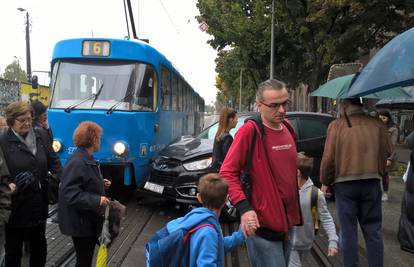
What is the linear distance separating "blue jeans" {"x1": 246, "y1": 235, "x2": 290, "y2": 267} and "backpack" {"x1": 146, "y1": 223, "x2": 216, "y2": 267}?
0.63 meters

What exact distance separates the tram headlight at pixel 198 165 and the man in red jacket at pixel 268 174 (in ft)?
12.2

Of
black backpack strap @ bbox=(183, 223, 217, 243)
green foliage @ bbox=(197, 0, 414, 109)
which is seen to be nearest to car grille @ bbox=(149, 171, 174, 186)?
black backpack strap @ bbox=(183, 223, 217, 243)

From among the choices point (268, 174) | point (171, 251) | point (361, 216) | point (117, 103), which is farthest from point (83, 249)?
point (117, 103)

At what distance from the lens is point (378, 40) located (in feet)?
57.2

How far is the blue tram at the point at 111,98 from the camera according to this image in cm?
740

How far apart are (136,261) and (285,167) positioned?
2.76m

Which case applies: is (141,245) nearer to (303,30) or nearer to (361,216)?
(361,216)

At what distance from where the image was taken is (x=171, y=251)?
8.02 feet

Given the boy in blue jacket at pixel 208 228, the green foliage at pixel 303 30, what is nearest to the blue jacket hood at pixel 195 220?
the boy in blue jacket at pixel 208 228

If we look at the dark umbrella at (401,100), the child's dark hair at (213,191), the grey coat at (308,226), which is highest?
the dark umbrella at (401,100)

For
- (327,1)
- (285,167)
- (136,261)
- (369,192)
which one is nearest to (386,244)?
(369,192)

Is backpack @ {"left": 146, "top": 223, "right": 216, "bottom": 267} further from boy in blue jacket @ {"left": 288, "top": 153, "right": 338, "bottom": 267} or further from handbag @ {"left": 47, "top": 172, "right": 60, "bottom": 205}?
handbag @ {"left": 47, "top": 172, "right": 60, "bottom": 205}

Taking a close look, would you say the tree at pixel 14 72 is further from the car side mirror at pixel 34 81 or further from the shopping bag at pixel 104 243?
the shopping bag at pixel 104 243

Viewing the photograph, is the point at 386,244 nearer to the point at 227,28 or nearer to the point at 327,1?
the point at 327,1
